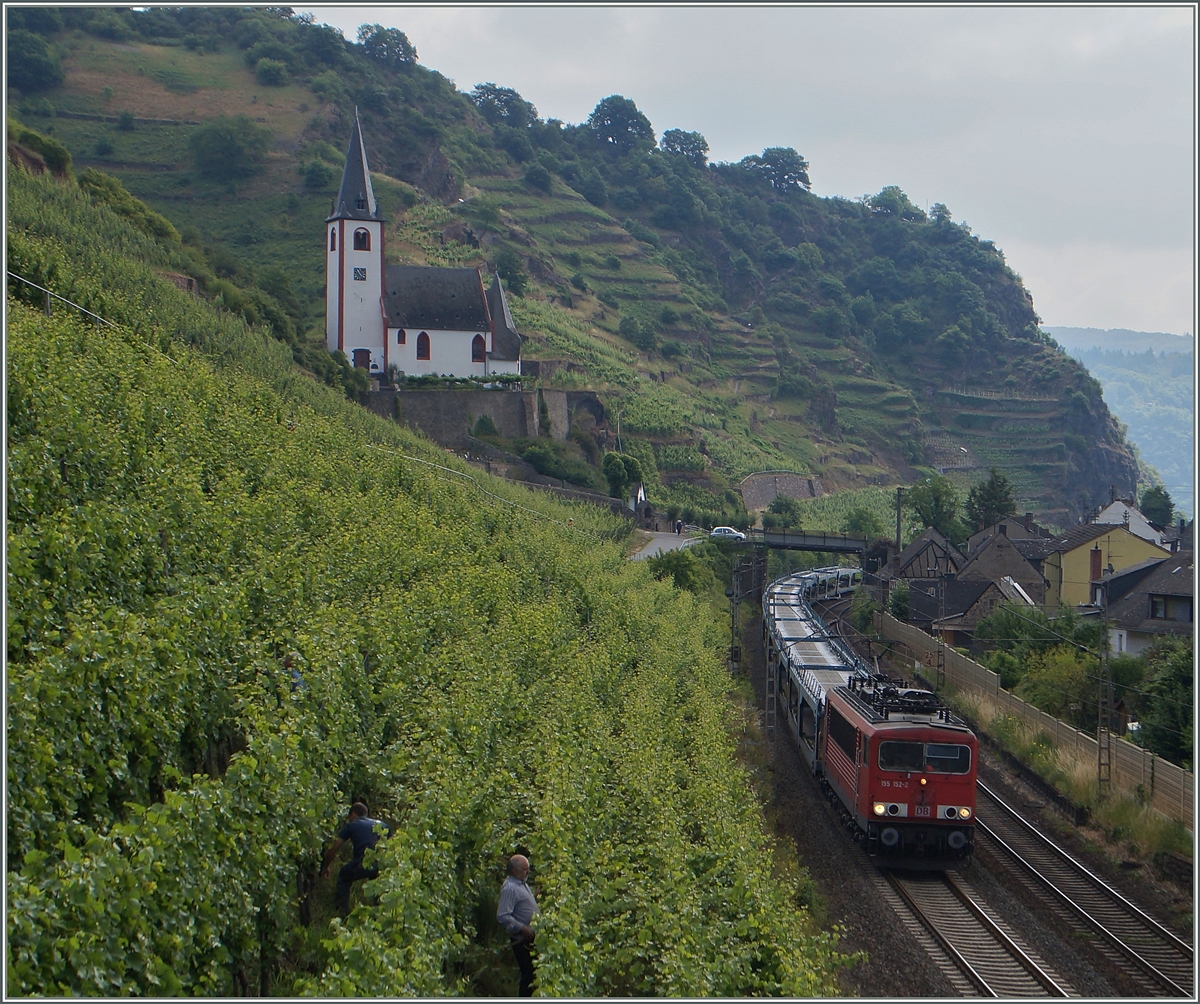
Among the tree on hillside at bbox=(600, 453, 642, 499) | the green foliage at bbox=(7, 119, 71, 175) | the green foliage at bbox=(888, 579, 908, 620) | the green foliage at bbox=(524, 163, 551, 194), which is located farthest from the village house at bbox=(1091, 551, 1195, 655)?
the green foliage at bbox=(524, 163, 551, 194)

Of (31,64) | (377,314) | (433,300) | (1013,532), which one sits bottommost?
(1013,532)

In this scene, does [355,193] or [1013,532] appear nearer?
[355,193]

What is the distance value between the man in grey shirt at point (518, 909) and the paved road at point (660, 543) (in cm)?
4367

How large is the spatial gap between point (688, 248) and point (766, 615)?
133105 millimetres

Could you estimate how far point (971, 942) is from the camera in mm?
17781

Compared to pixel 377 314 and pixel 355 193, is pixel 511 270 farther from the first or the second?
pixel 377 314

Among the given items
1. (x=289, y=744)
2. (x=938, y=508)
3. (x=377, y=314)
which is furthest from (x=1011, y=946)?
(x=938, y=508)

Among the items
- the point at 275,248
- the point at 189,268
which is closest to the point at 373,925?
the point at 189,268

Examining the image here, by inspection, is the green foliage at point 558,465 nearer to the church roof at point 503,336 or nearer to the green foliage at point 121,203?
the church roof at point 503,336

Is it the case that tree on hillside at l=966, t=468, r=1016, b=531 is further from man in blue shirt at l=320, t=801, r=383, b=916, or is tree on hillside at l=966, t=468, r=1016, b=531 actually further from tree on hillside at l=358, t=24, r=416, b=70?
tree on hillside at l=358, t=24, r=416, b=70

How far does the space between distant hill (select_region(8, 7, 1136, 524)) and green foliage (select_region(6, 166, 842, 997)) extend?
110 feet

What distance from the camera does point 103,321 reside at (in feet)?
92.0

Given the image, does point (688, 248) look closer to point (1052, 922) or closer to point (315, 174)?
point (315, 174)

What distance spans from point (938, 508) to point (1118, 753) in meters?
A: 63.9
